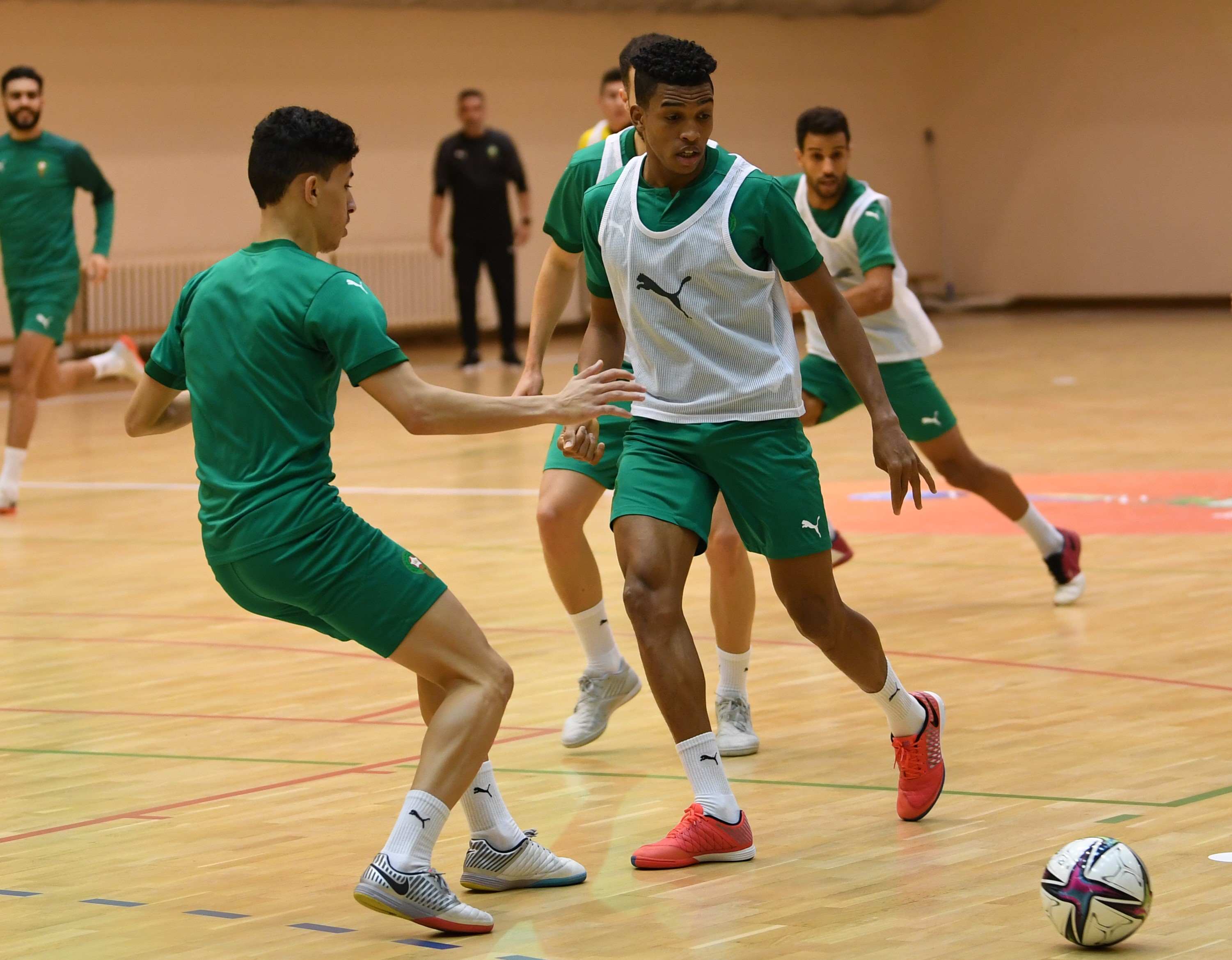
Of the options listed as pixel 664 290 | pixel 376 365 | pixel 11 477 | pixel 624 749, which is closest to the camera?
pixel 376 365

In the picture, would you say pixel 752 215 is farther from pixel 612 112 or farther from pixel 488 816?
pixel 612 112

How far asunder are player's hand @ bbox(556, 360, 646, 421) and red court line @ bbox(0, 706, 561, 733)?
6.72 feet

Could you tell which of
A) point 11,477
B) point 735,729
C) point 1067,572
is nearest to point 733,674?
point 735,729

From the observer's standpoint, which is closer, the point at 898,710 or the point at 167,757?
the point at 898,710

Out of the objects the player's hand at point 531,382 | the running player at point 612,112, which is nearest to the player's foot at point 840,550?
the running player at point 612,112

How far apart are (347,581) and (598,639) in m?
1.92

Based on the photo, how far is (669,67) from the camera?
4281mm

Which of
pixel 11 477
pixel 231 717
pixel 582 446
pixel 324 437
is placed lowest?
pixel 11 477

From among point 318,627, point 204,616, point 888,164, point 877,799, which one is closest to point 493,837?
point 318,627

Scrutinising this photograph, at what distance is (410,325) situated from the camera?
829 inches

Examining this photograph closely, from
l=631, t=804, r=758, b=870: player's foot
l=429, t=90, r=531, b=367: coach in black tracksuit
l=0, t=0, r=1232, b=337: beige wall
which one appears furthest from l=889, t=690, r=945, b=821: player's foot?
→ l=0, t=0, r=1232, b=337: beige wall

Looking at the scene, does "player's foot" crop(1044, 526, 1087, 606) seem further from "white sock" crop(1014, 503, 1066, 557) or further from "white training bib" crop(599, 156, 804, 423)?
"white training bib" crop(599, 156, 804, 423)

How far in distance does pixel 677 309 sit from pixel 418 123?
54.1 feet

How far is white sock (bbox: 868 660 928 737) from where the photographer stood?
463 cm
